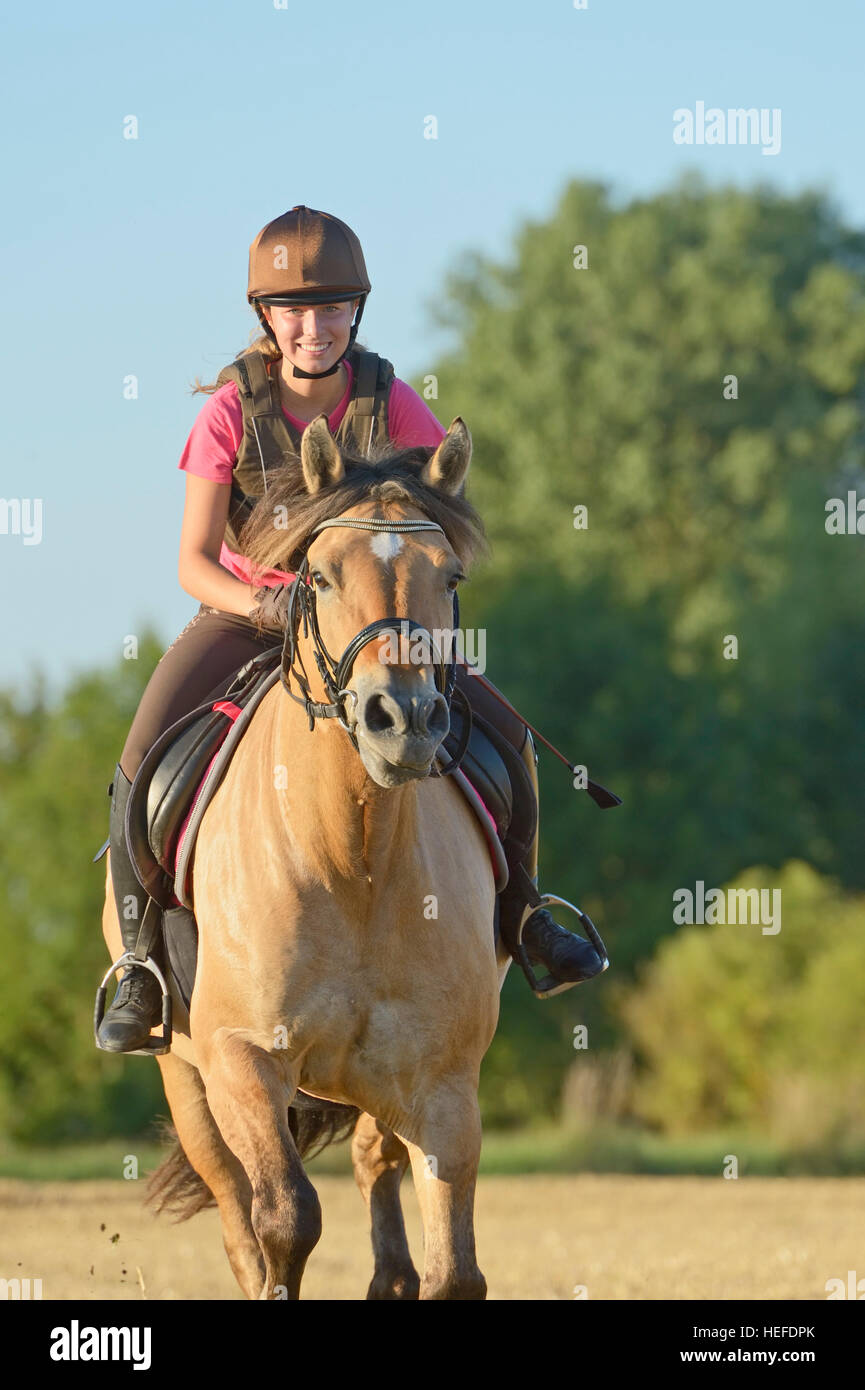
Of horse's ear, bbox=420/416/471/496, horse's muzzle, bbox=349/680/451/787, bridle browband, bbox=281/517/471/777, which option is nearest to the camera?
horse's muzzle, bbox=349/680/451/787

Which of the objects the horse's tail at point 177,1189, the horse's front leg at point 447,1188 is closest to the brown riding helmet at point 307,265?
the horse's front leg at point 447,1188

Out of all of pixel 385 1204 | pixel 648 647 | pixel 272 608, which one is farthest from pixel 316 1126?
pixel 648 647

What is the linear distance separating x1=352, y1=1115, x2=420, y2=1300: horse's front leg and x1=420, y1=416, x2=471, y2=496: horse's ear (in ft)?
9.54

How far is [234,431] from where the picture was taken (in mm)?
6703

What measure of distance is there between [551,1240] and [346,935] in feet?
30.2

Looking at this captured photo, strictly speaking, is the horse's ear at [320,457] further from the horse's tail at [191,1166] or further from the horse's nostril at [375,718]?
the horse's tail at [191,1166]

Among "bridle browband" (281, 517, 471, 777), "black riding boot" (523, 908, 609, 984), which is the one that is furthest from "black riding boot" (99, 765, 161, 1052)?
"bridle browband" (281, 517, 471, 777)

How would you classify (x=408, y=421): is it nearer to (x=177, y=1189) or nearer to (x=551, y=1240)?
(x=177, y=1189)

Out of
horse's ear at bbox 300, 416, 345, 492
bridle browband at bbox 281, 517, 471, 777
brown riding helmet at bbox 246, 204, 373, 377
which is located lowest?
bridle browband at bbox 281, 517, 471, 777

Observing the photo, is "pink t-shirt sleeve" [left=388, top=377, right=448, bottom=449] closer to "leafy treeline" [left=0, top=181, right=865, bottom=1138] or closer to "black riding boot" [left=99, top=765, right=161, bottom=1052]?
"black riding boot" [left=99, top=765, right=161, bottom=1052]

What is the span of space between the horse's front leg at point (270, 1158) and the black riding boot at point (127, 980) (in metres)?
1.14

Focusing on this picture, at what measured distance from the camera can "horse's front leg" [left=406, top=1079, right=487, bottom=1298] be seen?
18.0ft

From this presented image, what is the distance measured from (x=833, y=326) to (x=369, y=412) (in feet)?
136

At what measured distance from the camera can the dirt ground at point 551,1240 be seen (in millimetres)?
10078
